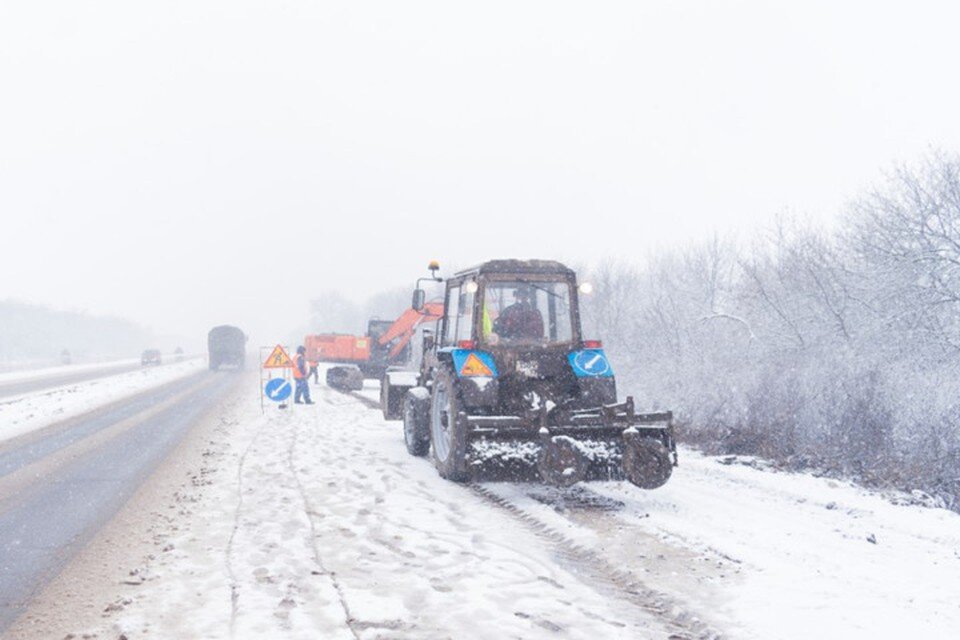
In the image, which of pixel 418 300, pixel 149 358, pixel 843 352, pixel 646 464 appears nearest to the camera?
pixel 646 464

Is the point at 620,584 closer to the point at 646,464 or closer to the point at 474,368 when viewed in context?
the point at 646,464

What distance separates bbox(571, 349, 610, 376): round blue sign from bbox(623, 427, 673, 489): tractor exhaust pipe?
1.12m

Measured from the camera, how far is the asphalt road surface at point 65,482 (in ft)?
17.7

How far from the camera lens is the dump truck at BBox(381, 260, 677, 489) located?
7156 millimetres

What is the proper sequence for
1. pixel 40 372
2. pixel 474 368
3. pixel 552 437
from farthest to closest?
pixel 40 372, pixel 474 368, pixel 552 437

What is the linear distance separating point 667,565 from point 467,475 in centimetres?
285

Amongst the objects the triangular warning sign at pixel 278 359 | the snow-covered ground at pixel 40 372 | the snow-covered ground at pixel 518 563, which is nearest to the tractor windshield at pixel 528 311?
the snow-covered ground at pixel 518 563

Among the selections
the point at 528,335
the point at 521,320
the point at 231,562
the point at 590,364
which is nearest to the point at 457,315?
the point at 521,320

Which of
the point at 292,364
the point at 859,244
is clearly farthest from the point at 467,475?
the point at 859,244

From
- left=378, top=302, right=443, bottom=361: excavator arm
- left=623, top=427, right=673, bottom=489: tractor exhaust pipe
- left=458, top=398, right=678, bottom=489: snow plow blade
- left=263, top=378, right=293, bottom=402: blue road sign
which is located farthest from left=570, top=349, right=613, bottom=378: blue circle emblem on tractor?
left=263, top=378, right=293, bottom=402: blue road sign

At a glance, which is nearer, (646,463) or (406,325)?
(646,463)

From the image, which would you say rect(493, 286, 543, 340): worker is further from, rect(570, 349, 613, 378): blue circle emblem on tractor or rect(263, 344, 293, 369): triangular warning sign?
rect(263, 344, 293, 369): triangular warning sign

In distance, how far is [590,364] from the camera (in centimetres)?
813

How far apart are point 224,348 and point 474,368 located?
3832 centimetres
